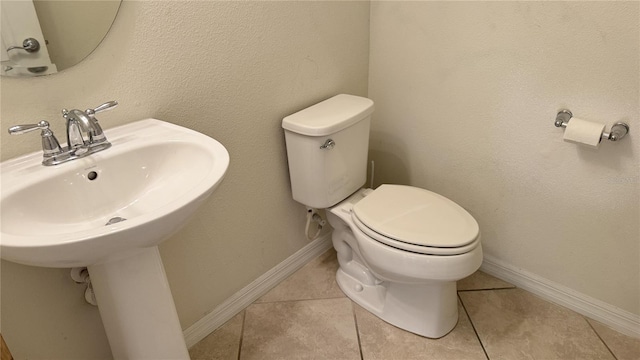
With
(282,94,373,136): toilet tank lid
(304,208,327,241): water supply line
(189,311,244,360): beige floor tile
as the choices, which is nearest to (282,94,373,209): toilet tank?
(282,94,373,136): toilet tank lid

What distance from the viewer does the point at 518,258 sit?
1663 mm

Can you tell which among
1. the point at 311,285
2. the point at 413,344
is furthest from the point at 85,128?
the point at 413,344

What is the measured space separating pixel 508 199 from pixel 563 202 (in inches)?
7.3

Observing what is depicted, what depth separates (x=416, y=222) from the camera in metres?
1.38

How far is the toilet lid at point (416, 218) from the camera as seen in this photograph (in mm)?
1295

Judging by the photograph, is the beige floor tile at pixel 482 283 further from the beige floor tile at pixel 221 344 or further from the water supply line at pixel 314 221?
the beige floor tile at pixel 221 344

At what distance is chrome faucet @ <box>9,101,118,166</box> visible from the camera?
93 centimetres

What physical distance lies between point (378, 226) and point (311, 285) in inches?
21.3

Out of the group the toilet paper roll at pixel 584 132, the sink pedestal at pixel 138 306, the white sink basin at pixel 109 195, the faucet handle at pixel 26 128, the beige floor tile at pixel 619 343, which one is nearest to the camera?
the white sink basin at pixel 109 195

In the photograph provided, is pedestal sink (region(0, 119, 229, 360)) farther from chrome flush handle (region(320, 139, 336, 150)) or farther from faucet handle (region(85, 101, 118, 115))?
chrome flush handle (region(320, 139, 336, 150))

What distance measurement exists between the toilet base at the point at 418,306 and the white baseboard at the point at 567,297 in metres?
0.32

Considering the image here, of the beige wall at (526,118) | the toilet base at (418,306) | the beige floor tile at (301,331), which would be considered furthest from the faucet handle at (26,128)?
the beige wall at (526,118)

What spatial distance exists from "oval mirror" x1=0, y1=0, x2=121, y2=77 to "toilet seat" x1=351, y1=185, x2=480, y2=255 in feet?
3.06

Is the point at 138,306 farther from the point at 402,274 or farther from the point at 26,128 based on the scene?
the point at 402,274
